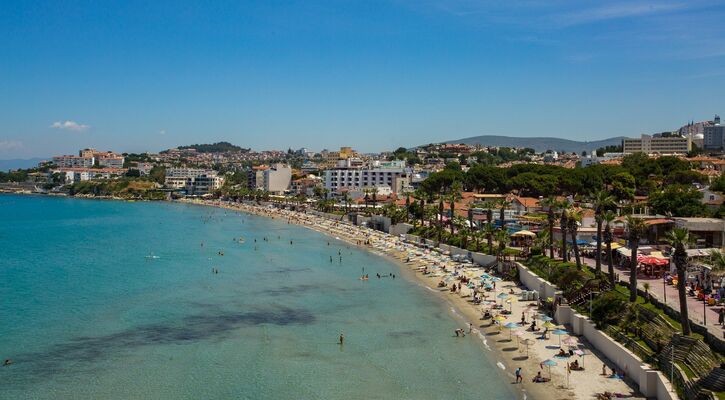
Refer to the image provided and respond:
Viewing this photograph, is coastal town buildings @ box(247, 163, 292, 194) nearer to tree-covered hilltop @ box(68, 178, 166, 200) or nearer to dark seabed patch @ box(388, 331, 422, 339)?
tree-covered hilltop @ box(68, 178, 166, 200)

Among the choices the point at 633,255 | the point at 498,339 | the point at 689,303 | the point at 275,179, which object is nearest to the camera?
the point at 689,303

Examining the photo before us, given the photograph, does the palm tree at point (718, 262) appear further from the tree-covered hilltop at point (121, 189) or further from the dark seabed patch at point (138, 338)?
the tree-covered hilltop at point (121, 189)

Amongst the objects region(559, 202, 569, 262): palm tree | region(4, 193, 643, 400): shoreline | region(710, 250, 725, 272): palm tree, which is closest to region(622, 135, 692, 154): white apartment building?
region(4, 193, 643, 400): shoreline

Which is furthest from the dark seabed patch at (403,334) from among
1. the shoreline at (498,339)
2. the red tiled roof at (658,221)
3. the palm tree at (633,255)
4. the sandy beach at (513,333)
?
the red tiled roof at (658,221)

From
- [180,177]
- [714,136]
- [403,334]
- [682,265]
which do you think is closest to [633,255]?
[682,265]

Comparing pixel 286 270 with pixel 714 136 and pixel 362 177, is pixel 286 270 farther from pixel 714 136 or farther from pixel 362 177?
pixel 714 136

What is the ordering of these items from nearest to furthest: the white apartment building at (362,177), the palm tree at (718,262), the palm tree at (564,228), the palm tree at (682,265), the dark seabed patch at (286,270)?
the palm tree at (718,262) < the palm tree at (682,265) < the palm tree at (564,228) < the dark seabed patch at (286,270) < the white apartment building at (362,177)
